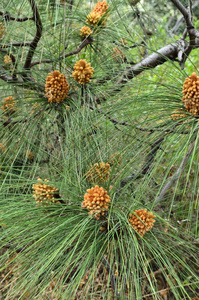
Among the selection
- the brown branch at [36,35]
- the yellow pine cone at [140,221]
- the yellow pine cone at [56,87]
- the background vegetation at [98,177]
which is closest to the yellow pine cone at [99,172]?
the background vegetation at [98,177]

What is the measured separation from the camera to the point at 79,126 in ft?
2.41

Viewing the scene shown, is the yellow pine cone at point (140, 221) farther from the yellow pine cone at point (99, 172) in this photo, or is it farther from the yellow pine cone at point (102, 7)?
the yellow pine cone at point (102, 7)

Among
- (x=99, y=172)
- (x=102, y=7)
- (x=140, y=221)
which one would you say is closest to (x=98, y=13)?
(x=102, y=7)

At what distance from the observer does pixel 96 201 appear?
601mm

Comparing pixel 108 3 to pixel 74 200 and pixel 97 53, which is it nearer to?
pixel 97 53

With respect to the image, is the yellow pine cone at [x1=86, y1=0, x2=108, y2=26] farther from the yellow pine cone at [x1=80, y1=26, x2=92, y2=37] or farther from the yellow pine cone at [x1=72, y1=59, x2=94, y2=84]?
the yellow pine cone at [x1=72, y1=59, x2=94, y2=84]

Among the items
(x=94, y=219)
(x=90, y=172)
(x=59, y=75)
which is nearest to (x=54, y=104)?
(x=59, y=75)

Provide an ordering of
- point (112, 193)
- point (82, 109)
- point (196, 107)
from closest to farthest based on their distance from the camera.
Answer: point (196, 107) → point (112, 193) → point (82, 109)

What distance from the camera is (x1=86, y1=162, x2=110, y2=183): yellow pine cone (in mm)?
663

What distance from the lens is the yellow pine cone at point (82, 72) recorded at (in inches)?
29.7

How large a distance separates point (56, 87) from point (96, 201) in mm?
329

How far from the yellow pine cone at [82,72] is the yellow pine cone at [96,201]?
13.1 inches

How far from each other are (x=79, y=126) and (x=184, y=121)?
0.29m

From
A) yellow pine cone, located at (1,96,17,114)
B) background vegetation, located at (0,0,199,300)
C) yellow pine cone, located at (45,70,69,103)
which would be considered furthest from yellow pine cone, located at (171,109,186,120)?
yellow pine cone, located at (1,96,17,114)
